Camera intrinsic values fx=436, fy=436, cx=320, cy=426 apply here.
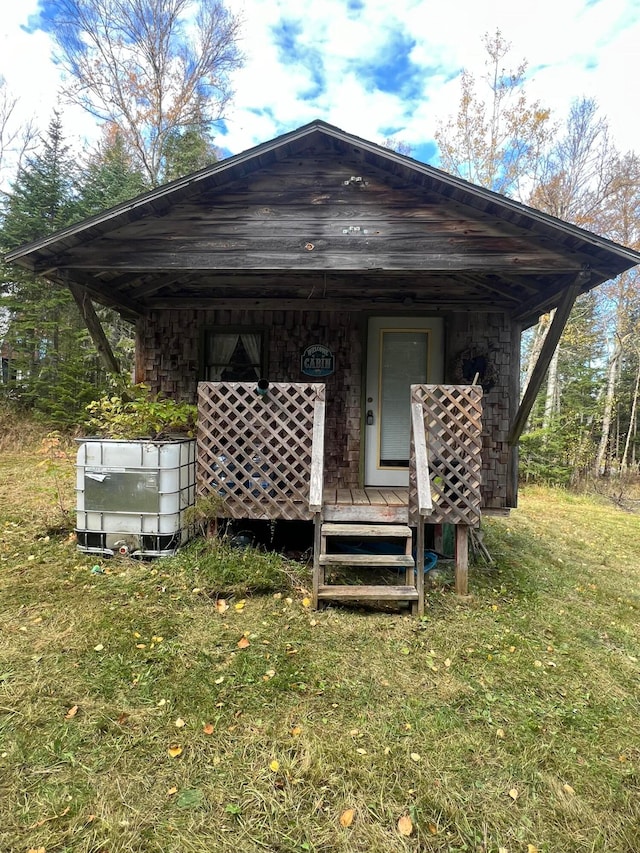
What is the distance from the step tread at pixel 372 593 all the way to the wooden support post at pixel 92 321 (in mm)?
3257

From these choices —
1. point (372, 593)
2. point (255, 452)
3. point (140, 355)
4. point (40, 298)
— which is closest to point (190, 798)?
point (372, 593)

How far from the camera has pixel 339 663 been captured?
272 cm

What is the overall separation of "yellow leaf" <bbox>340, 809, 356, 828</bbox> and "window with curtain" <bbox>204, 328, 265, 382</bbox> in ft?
14.8

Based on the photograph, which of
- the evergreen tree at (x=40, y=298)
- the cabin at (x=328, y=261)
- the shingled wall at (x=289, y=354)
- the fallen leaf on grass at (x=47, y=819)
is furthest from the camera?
the evergreen tree at (x=40, y=298)

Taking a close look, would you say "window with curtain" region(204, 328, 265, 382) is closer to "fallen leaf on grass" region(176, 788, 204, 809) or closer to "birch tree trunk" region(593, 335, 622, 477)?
"fallen leaf on grass" region(176, 788, 204, 809)

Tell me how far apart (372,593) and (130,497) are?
234 cm

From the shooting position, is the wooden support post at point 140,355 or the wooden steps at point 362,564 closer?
the wooden steps at point 362,564

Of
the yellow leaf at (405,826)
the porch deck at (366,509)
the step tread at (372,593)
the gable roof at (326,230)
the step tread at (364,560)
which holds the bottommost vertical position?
the yellow leaf at (405,826)

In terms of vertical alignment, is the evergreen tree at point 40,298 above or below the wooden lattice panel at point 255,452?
above

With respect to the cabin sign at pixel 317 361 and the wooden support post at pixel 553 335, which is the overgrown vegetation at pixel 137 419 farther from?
the wooden support post at pixel 553 335

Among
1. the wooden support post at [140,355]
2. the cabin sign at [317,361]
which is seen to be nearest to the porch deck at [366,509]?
the cabin sign at [317,361]

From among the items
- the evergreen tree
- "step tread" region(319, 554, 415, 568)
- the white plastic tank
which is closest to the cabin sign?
the white plastic tank

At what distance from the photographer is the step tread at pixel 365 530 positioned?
11.7ft

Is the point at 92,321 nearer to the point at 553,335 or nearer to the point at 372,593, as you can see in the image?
the point at 372,593
